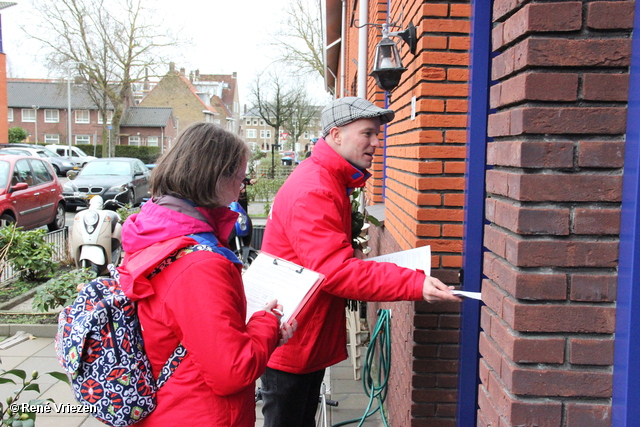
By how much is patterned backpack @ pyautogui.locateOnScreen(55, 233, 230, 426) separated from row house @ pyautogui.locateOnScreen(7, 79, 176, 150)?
199ft

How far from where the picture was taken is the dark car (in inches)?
610

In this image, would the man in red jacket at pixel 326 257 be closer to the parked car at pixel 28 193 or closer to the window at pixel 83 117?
the parked car at pixel 28 193

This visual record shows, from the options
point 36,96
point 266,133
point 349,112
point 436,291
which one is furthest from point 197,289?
point 266,133

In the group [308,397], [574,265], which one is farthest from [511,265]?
[308,397]

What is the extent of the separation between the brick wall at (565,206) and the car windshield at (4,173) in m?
11.0

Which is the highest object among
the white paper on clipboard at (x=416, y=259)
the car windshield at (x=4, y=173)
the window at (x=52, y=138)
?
the window at (x=52, y=138)

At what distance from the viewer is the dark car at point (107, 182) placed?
15.5m

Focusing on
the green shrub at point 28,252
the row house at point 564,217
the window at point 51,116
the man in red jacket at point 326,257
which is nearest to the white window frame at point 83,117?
the window at point 51,116

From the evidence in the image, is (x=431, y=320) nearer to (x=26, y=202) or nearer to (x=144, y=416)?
(x=144, y=416)

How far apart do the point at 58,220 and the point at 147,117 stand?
5093cm

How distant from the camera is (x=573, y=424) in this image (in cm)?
151

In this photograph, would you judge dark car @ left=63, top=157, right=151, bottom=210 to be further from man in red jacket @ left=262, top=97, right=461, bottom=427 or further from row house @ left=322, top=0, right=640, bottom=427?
row house @ left=322, top=0, right=640, bottom=427

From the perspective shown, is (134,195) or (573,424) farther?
(134,195)

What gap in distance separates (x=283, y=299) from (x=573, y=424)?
1.06 m
